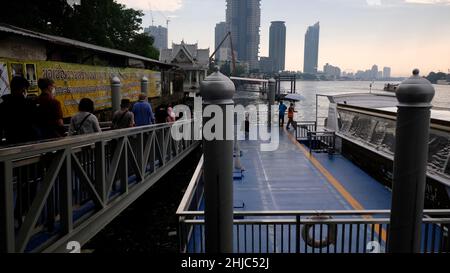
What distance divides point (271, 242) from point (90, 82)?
1146cm

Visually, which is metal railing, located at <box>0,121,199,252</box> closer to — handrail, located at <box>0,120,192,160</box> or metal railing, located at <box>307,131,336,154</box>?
handrail, located at <box>0,120,192,160</box>

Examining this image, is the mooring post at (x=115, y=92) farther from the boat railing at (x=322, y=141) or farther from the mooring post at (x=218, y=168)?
the mooring post at (x=218, y=168)

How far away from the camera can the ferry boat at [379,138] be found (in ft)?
28.0

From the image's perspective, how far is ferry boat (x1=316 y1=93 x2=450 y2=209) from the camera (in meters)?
8.54

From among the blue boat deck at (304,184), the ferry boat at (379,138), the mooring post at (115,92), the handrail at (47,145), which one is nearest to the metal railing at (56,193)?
the handrail at (47,145)

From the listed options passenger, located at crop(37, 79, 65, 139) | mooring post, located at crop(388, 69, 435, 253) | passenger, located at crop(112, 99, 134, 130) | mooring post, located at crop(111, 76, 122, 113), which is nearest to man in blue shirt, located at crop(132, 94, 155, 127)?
passenger, located at crop(112, 99, 134, 130)

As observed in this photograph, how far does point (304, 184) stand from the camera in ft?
36.7

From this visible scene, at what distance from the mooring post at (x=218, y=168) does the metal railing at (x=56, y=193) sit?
191cm

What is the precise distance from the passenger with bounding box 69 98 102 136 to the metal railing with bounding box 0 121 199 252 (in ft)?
1.29

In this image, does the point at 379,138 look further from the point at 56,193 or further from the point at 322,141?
the point at 56,193

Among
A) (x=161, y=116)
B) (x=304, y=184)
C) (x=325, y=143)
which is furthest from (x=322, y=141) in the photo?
(x=161, y=116)

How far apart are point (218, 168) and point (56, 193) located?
2.90 m
